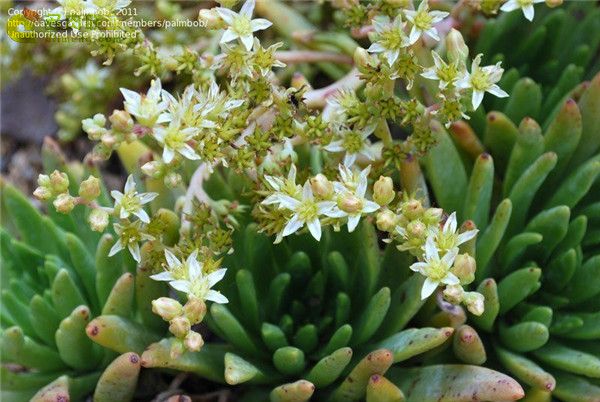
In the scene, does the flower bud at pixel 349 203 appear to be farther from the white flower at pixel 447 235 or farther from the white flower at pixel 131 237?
the white flower at pixel 131 237

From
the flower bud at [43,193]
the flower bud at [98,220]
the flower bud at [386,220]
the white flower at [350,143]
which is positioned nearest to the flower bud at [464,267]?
the flower bud at [386,220]

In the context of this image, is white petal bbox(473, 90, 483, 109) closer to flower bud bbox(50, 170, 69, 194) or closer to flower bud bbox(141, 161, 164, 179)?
flower bud bbox(141, 161, 164, 179)

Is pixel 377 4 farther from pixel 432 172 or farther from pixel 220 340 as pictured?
pixel 220 340

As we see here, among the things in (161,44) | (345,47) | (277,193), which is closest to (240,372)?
(277,193)

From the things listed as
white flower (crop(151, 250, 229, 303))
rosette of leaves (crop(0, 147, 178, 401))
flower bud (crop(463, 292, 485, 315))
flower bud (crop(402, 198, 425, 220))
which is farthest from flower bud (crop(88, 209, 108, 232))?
flower bud (crop(463, 292, 485, 315))

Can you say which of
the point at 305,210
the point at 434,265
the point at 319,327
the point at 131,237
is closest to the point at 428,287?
the point at 434,265
